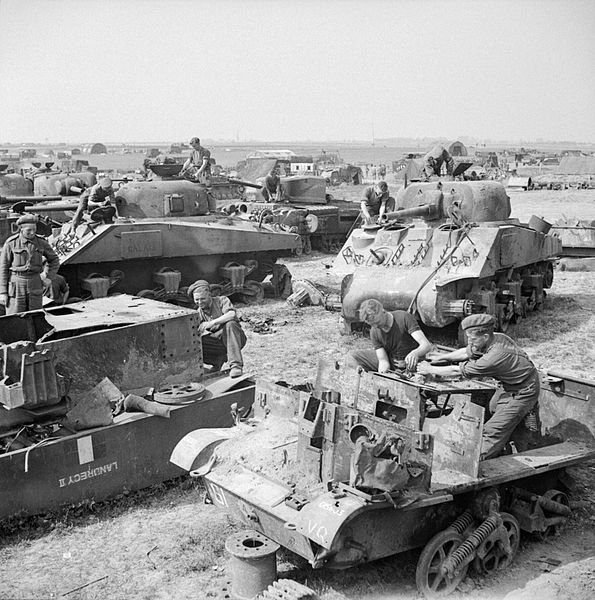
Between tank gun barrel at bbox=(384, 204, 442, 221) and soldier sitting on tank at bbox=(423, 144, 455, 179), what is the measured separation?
155cm

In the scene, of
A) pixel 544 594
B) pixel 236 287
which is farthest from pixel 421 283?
pixel 544 594

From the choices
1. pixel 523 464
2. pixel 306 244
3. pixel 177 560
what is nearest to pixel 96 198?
pixel 306 244

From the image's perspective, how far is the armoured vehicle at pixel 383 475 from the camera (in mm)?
4961

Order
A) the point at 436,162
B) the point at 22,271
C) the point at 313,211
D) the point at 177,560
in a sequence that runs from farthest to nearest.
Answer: the point at 313,211 < the point at 436,162 < the point at 22,271 < the point at 177,560

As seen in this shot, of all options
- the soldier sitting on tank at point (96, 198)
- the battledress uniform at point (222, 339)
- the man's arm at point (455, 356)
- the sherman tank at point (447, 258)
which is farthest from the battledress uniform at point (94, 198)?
the man's arm at point (455, 356)

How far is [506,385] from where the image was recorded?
6.34 m

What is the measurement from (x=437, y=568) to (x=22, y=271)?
729cm

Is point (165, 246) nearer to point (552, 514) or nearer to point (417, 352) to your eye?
point (417, 352)

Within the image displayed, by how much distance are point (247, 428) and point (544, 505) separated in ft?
7.45

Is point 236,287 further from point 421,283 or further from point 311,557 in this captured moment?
point 311,557

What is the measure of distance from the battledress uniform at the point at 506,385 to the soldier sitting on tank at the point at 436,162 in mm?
8889

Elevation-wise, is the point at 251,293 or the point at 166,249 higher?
the point at 166,249

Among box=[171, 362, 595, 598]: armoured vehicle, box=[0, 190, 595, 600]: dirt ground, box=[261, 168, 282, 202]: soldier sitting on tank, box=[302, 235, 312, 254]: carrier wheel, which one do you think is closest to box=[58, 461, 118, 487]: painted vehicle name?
box=[0, 190, 595, 600]: dirt ground

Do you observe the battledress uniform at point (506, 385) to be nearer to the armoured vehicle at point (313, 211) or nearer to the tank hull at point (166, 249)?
the tank hull at point (166, 249)
